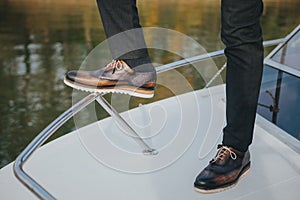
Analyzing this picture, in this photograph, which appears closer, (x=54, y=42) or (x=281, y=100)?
(x=281, y=100)

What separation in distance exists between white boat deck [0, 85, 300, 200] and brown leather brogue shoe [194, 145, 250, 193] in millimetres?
130

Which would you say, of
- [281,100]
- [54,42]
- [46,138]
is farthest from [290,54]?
[54,42]

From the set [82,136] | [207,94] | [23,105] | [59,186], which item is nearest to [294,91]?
[207,94]

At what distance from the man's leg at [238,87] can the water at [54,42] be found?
3.08 meters

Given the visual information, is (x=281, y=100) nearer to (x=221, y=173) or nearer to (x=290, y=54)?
(x=290, y=54)

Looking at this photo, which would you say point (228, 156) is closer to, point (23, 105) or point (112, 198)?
point (112, 198)

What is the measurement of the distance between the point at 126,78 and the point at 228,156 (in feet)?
1.14

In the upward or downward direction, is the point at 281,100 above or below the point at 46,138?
below

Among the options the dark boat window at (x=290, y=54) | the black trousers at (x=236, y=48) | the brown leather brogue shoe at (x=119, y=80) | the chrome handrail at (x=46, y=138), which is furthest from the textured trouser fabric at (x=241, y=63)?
the dark boat window at (x=290, y=54)

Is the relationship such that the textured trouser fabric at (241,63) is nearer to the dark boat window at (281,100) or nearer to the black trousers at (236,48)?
the black trousers at (236,48)

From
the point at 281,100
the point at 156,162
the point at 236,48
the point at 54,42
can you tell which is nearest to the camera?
the point at 236,48

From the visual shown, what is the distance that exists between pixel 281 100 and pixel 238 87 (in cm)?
71

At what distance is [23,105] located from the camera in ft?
16.7

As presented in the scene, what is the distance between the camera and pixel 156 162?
1579 millimetres
